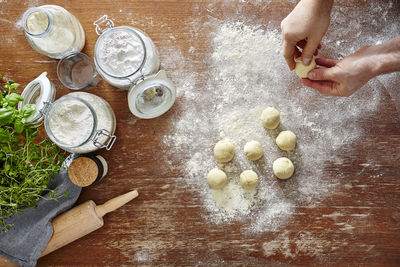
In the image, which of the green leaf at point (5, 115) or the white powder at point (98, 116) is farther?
the white powder at point (98, 116)

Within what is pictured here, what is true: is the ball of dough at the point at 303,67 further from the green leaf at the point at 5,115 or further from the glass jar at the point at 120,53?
the green leaf at the point at 5,115

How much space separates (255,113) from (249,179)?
248 millimetres

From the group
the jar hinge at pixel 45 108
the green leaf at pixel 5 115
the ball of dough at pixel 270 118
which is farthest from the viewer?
the ball of dough at pixel 270 118

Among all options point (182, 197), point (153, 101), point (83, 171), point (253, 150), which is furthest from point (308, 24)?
point (83, 171)

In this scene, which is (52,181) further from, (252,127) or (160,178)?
(252,127)

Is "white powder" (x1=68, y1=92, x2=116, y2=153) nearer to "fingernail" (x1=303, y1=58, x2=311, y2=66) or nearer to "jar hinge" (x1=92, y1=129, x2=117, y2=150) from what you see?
"jar hinge" (x1=92, y1=129, x2=117, y2=150)

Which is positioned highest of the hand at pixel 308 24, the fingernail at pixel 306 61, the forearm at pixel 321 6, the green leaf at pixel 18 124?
the forearm at pixel 321 6

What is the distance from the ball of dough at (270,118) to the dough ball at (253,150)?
80 mm

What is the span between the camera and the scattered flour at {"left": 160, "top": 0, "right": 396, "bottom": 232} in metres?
1.17

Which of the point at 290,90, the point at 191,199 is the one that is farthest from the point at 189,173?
the point at 290,90

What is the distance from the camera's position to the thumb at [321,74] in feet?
3.26

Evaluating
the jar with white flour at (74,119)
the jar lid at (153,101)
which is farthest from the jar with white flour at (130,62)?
the jar with white flour at (74,119)

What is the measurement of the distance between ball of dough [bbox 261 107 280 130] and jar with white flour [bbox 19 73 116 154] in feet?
1.80

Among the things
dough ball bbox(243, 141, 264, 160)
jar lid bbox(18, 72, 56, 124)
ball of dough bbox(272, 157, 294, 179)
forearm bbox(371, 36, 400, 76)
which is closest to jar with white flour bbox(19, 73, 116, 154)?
jar lid bbox(18, 72, 56, 124)
